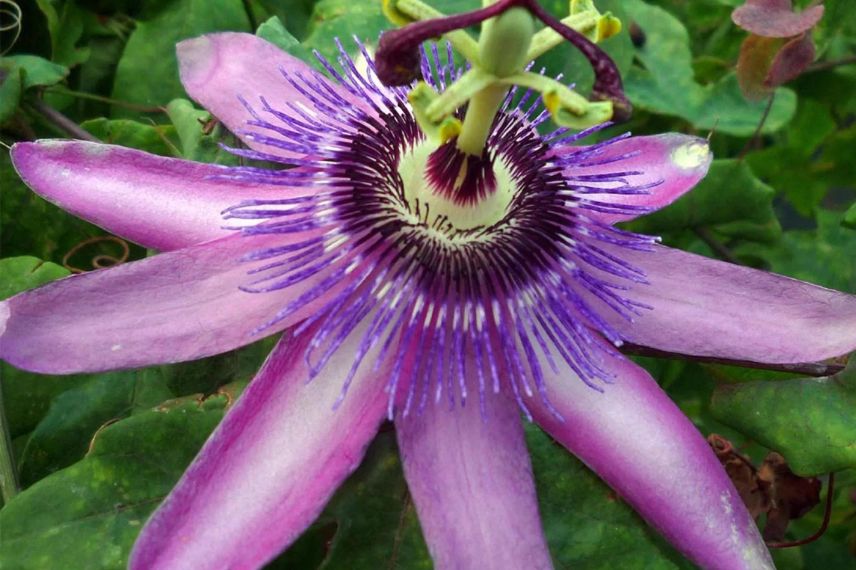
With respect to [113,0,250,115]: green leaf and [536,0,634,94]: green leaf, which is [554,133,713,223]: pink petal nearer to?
[536,0,634,94]: green leaf

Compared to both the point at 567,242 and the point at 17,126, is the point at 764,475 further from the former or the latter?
the point at 17,126

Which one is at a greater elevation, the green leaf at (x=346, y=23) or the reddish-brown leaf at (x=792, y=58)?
the green leaf at (x=346, y=23)

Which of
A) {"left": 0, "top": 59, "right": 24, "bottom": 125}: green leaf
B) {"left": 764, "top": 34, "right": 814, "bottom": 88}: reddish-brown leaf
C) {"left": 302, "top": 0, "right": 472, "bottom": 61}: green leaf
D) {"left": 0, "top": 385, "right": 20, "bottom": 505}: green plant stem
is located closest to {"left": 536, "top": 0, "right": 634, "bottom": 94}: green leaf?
{"left": 302, "top": 0, "right": 472, "bottom": 61}: green leaf

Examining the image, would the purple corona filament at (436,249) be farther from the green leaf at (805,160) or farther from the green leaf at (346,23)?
the green leaf at (805,160)

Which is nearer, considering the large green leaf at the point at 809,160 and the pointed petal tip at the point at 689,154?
the pointed petal tip at the point at 689,154

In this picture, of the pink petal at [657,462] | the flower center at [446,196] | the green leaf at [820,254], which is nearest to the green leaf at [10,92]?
the flower center at [446,196]
